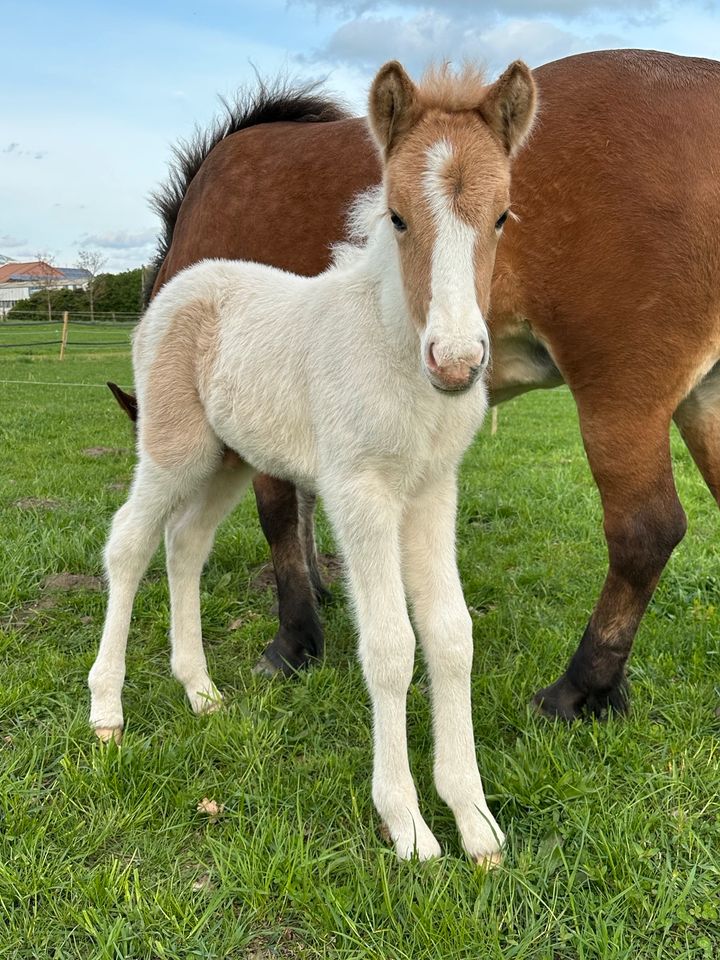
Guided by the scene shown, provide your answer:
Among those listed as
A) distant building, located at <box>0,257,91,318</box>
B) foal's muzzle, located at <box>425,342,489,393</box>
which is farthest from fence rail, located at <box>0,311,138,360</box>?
distant building, located at <box>0,257,91,318</box>

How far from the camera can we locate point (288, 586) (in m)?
3.76

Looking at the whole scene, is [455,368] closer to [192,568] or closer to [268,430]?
[268,430]

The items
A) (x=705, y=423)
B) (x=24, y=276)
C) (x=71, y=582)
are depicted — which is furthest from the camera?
(x=24, y=276)

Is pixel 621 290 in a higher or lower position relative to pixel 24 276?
higher

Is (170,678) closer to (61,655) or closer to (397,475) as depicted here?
(61,655)

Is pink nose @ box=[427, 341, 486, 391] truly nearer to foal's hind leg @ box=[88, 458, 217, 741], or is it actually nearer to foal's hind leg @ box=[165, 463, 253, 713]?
foal's hind leg @ box=[88, 458, 217, 741]

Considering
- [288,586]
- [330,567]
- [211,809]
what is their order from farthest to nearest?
[330,567] → [288,586] → [211,809]

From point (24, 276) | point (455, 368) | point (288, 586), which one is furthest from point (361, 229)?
point (24, 276)

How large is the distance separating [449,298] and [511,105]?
25.7 inches

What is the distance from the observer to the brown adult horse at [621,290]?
271 centimetres

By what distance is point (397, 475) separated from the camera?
2.28 metres

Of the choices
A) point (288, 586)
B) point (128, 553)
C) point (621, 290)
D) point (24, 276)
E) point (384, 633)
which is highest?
point (621, 290)

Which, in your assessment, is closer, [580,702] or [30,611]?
[580,702]

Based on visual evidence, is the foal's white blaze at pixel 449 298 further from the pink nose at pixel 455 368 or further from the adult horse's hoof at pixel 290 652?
the adult horse's hoof at pixel 290 652
